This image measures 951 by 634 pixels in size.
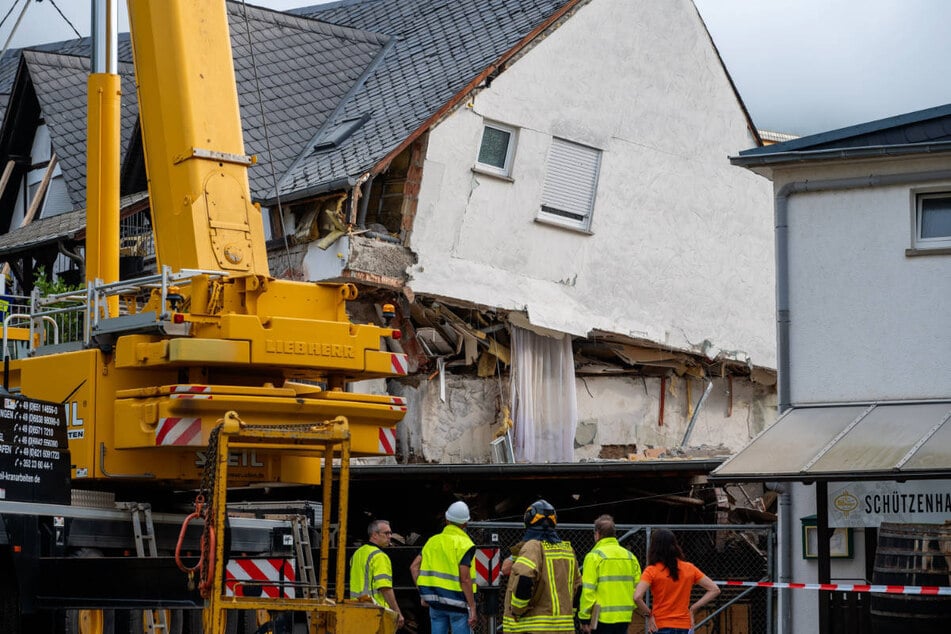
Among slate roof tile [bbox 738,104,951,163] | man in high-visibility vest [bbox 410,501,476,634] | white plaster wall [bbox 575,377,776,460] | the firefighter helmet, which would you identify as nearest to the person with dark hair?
the firefighter helmet

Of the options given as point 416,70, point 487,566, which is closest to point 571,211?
point 416,70

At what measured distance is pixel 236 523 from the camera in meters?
14.7

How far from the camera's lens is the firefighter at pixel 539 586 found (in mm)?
12719

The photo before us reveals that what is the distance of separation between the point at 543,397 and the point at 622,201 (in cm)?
354

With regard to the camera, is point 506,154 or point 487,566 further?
point 506,154

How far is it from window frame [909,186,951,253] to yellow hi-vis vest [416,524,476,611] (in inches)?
223

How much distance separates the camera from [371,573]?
1355cm

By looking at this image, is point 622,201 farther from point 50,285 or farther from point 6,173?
point 6,173

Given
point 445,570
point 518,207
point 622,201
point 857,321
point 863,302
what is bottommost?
point 445,570

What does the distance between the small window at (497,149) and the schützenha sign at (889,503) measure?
10153 millimetres

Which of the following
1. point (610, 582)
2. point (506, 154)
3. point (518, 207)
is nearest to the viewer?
A: point (610, 582)

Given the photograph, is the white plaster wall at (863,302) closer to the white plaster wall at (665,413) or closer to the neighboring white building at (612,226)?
the neighboring white building at (612,226)

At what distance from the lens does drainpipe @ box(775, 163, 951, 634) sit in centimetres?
1592

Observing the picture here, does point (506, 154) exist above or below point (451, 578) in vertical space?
Result: above
